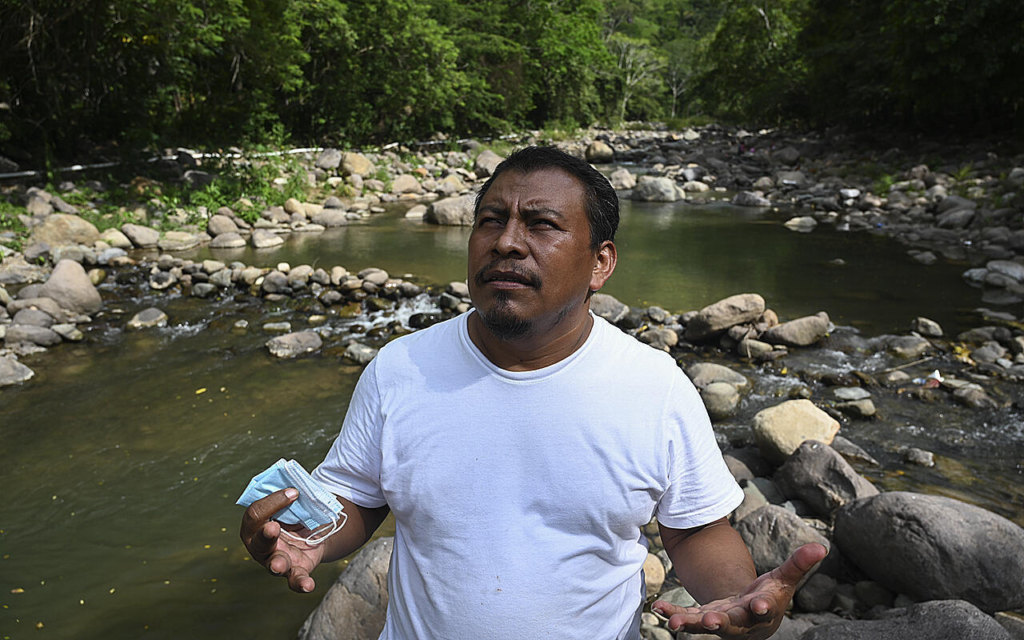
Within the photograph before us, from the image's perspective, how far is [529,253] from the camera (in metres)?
1.60

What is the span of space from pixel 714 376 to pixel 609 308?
2.05m

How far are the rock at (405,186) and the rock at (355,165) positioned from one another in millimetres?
802

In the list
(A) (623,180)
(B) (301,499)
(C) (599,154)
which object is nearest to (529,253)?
(B) (301,499)

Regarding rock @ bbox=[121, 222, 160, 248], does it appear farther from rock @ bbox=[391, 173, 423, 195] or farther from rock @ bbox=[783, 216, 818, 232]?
rock @ bbox=[783, 216, 818, 232]

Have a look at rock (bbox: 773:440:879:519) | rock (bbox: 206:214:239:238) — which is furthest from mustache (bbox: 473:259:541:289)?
rock (bbox: 206:214:239:238)

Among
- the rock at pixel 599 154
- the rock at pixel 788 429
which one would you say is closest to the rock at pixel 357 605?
the rock at pixel 788 429

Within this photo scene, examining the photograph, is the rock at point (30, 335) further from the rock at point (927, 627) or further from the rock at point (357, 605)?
the rock at point (927, 627)

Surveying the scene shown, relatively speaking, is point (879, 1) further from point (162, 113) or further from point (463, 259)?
point (162, 113)

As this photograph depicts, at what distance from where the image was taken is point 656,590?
11.6 ft

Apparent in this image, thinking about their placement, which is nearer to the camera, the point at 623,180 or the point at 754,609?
the point at 754,609

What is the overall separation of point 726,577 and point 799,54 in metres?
32.1

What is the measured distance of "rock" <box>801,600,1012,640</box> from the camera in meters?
2.44

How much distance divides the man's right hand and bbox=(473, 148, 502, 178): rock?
19110 millimetres

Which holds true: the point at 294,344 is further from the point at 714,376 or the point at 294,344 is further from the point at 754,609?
the point at 754,609
